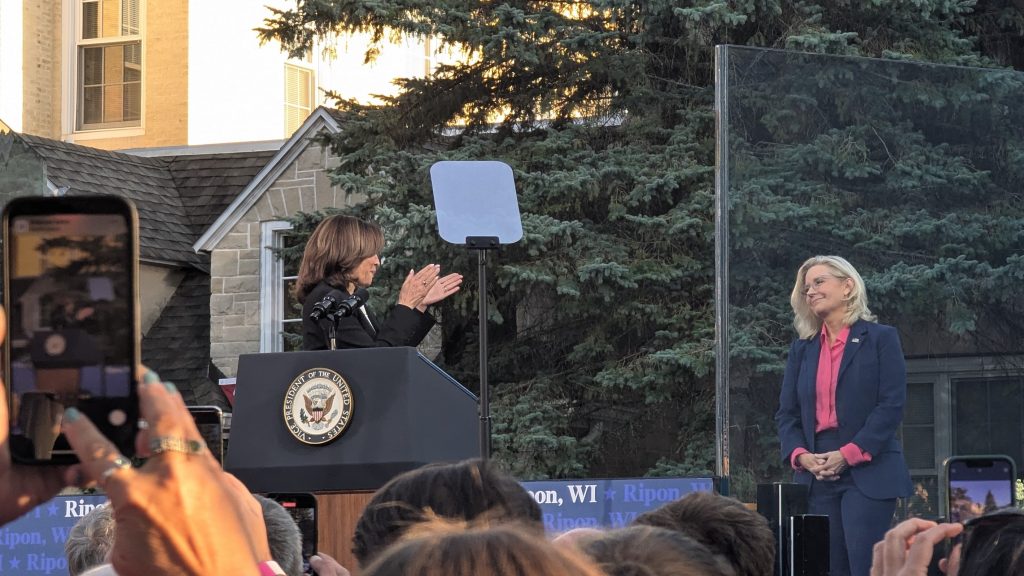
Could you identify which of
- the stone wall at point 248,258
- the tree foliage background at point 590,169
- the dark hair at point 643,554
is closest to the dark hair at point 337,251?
the dark hair at point 643,554

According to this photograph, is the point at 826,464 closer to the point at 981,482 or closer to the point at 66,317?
the point at 981,482

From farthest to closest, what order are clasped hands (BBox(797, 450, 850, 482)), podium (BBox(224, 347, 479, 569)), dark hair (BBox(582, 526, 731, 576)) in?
1. clasped hands (BBox(797, 450, 850, 482))
2. podium (BBox(224, 347, 479, 569))
3. dark hair (BBox(582, 526, 731, 576))

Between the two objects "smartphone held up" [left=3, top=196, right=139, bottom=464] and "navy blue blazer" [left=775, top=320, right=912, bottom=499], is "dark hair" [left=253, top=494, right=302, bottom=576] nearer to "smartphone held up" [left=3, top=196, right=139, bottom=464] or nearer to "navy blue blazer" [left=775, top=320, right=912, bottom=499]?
"smartphone held up" [left=3, top=196, right=139, bottom=464]

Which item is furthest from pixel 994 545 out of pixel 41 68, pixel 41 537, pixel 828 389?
pixel 41 68

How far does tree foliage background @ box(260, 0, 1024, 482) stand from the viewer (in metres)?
12.6

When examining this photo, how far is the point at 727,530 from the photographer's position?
9.27 feet

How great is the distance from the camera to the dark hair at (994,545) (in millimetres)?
1986

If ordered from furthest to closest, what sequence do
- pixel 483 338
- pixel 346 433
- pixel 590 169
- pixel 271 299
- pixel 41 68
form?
pixel 41 68 → pixel 271 299 → pixel 590 169 → pixel 483 338 → pixel 346 433

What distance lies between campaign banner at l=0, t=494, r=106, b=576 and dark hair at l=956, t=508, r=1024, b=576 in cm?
410

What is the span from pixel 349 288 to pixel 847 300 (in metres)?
1.89

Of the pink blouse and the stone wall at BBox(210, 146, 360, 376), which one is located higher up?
the stone wall at BBox(210, 146, 360, 376)

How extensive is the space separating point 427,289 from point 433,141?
912 centimetres

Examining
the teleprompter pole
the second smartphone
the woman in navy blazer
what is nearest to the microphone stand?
the teleprompter pole

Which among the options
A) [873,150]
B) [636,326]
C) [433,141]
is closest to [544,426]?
[636,326]
